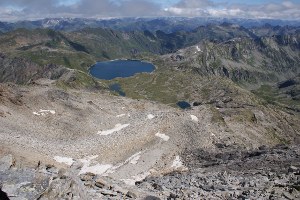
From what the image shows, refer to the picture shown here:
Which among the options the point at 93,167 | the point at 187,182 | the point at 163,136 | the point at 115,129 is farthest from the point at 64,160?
the point at 187,182

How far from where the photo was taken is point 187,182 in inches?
1725

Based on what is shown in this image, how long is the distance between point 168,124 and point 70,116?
1908 centimetres

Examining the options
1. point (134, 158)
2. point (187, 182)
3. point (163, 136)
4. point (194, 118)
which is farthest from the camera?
point (194, 118)

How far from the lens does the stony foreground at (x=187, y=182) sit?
105 feet

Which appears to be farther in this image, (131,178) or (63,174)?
(131,178)

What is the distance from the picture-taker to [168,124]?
6888 centimetres

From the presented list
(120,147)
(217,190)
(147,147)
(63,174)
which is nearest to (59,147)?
(120,147)

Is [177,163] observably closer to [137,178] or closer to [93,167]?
[137,178]

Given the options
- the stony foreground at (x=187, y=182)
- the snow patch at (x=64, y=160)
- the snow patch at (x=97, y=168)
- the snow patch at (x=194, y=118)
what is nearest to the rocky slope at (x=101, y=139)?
the snow patch at (x=64, y=160)

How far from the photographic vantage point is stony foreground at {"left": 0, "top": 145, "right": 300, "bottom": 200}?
3198 cm

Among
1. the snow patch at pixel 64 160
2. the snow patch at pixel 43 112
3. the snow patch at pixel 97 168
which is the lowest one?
the snow patch at pixel 97 168

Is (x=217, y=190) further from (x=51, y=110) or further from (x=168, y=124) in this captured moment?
(x=51, y=110)

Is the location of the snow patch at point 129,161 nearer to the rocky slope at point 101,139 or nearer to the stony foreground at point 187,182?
the rocky slope at point 101,139

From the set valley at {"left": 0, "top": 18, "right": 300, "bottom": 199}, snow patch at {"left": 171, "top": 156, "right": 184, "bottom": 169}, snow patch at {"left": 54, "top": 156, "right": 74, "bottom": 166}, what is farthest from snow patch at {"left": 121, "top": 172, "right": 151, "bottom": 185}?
snow patch at {"left": 54, "top": 156, "right": 74, "bottom": 166}
